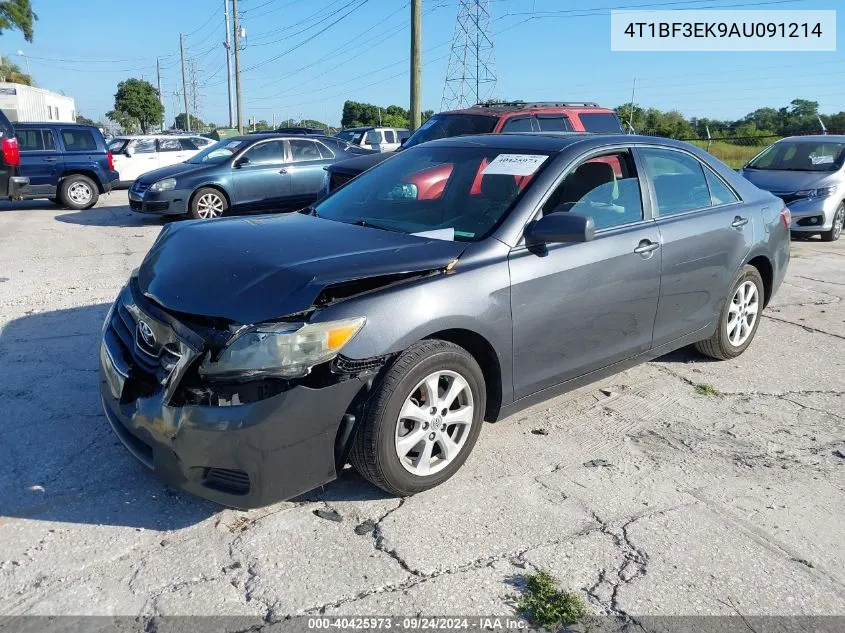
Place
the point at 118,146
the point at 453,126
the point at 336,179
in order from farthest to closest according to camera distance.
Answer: the point at 118,146 → the point at 453,126 → the point at 336,179

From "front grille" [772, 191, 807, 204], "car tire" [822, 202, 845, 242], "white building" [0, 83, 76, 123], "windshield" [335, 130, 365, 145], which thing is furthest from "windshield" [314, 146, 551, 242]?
"white building" [0, 83, 76, 123]

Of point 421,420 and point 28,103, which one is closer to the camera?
point 421,420

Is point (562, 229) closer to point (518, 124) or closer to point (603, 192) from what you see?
point (603, 192)

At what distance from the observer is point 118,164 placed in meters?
17.3

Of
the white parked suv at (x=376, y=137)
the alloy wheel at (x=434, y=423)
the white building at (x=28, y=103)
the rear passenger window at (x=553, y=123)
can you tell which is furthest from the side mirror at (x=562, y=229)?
the white building at (x=28, y=103)

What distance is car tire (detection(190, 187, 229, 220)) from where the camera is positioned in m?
11.5

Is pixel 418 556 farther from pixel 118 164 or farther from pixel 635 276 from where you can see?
pixel 118 164

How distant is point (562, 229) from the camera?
11.4 feet

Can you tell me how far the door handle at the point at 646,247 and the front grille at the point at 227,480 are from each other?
254 centimetres

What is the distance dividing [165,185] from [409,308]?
9407 mm

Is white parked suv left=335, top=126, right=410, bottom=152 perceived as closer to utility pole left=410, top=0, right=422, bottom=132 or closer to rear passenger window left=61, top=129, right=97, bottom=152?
utility pole left=410, top=0, right=422, bottom=132

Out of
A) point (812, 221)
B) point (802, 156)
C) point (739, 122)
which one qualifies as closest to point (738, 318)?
point (812, 221)

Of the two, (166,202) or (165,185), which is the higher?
(165,185)

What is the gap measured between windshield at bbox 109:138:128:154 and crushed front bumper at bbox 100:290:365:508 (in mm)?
16174
